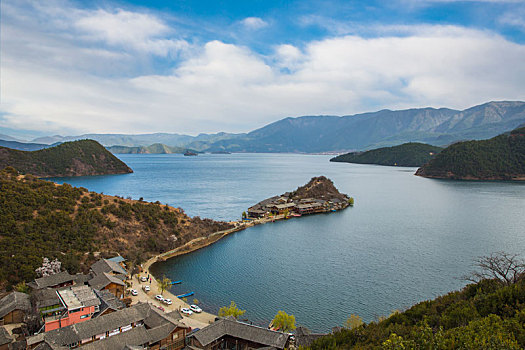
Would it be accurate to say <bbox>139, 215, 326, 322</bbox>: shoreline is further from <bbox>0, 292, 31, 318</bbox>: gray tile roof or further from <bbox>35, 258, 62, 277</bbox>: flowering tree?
<bbox>0, 292, 31, 318</bbox>: gray tile roof

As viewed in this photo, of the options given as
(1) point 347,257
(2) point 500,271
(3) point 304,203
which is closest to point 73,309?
Result: (2) point 500,271

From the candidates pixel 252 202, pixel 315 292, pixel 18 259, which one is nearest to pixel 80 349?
pixel 18 259

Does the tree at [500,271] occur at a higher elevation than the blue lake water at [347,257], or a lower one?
higher

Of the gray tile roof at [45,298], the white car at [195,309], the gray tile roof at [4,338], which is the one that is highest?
the gray tile roof at [45,298]

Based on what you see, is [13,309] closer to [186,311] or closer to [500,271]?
[186,311]

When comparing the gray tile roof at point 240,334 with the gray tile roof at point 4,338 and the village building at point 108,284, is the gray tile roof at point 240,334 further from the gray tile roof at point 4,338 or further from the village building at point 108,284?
the gray tile roof at point 4,338

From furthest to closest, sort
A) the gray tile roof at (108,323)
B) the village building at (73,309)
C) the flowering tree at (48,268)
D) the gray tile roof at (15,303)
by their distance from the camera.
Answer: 1. the flowering tree at (48,268)
2. the gray tile roof at (15,303)
3. the village building at (73,309)
4. the gray tile roof at (108,323)

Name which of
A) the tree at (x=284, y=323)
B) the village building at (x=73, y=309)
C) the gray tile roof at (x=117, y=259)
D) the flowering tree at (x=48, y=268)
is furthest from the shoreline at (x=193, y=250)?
the flowering tree at (x=48, y=268)
